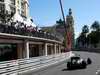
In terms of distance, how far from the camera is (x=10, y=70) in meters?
24.5

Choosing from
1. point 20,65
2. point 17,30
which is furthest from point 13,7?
point 20,65

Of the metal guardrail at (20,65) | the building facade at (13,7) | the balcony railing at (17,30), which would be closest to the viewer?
the metal guardrail at (20,65)

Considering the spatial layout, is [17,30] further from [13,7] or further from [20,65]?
[13,7]

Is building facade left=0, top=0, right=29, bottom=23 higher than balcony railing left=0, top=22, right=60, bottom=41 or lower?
higher

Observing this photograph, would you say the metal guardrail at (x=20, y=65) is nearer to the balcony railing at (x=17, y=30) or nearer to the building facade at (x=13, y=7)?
the balcony railing at (x=17, y=30)

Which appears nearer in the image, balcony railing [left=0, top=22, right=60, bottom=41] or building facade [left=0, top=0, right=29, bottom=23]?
balcony railing [left=0, top=22, right=60, bottom=41]

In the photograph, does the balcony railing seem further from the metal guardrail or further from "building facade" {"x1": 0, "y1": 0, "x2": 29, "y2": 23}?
"building facade" {"x1": 0, "y1": 0, "x2": 29, "y2": 23}

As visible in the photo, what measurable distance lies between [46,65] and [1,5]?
33762 mm

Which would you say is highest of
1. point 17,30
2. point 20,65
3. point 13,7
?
point 13,7

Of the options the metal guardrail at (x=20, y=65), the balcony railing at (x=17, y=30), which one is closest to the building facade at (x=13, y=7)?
the balcony railing at (x=17, y=30)

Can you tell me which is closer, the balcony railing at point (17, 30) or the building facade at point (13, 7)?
the balcony railing at point (17, 30)

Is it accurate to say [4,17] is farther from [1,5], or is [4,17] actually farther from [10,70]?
[10,70]

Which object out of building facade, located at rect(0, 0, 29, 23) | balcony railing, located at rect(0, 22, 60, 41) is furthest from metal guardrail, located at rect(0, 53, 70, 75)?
building facade, located at rect(0, 0, 29, 23)

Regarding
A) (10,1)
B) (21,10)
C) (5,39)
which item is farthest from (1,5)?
(5,39)
